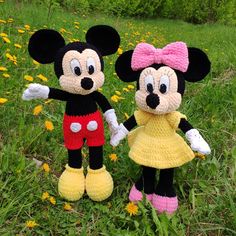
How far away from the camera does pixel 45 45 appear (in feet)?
6.93

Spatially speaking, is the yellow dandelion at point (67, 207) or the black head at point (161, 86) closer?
the black head at point (161, 86)

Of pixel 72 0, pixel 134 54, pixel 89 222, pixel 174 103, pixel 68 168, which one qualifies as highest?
pixel 134 54

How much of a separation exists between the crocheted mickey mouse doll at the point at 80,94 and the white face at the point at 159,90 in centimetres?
24

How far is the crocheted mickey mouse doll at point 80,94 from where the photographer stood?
2008 mm

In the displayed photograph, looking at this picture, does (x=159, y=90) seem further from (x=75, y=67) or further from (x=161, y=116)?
(x=75, y=67)

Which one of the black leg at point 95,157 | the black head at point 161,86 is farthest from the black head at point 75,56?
the black leg at point 95,157

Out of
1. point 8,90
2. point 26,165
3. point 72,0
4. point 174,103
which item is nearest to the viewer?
point 174,103

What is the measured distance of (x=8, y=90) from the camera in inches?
123

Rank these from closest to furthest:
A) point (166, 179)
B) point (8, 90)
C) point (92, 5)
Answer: point (166, 179) → point (8, 90) → point (92, 5)

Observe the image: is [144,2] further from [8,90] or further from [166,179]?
[166,179]

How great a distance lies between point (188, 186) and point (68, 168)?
0.67 m

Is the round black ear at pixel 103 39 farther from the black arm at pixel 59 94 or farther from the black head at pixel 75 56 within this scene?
the black arm at pixel 59 94

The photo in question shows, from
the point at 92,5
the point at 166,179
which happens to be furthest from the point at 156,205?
the point at 92,5

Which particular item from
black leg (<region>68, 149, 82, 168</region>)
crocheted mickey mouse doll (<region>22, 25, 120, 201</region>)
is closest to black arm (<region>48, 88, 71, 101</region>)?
crocheted mickey mouse doll (<region>22, 25, 120, 201</region>)
